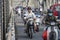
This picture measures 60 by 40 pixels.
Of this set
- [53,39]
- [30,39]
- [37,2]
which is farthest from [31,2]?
[53,39]

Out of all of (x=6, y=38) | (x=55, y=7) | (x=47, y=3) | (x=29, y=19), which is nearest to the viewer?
(x=6, y=38)

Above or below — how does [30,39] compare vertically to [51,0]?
below

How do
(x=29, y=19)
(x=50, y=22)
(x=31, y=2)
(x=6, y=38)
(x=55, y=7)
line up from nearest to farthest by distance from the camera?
(x=6, y=38) → (x=50, y=22) → (x=29, y=19) → (x=55, y=7) → (x=31, y=2)

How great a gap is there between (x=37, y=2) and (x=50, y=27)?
184ft

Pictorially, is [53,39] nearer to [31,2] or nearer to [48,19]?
[48,19]

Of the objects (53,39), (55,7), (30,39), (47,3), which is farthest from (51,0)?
(53,39)

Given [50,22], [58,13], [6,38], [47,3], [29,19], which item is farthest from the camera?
[47,3]

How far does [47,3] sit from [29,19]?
3931cm

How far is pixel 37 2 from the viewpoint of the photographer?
6675cm

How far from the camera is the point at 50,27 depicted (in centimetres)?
1079

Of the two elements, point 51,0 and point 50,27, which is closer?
point 50,27

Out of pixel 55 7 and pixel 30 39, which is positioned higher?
pixel 55 7

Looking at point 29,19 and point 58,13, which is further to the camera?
point 58,13

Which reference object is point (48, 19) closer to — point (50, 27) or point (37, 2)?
point (50, 27)
